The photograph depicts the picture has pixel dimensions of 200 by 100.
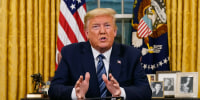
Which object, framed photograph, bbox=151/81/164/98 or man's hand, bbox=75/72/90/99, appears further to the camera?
framed photograph, bbox=151/81/164/98

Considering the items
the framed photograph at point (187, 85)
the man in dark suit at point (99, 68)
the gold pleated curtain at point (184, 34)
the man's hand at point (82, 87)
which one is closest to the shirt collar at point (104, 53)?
the man in dark suit at point (99, 68)

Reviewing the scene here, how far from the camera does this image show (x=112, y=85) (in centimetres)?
148

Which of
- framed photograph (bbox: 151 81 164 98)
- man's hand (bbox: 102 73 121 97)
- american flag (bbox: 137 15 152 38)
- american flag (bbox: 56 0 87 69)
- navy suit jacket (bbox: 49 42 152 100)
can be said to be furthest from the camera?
american flag (bbox: 137 15 152 38)

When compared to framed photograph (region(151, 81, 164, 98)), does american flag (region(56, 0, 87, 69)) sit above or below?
above

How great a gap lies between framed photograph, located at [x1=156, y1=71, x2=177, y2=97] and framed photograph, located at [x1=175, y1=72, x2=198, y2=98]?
0.09 m

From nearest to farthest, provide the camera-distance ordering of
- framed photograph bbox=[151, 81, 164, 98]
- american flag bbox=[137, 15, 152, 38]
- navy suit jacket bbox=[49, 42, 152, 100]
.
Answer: navy suit jacket bbox=[49, 42, 152, 100] → framed photograph bbox=[151, 81, 164, 98] → american flag bbox=[137, 15, 152, 38]

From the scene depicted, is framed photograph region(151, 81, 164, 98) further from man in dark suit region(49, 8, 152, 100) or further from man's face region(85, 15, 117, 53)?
man's face region(85, 15, 117, 53)

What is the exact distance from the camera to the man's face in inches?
61.2

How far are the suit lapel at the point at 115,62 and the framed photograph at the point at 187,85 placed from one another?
2.14 m

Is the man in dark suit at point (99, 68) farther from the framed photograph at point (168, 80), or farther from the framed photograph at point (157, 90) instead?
the framed photograph at point (168, 80)

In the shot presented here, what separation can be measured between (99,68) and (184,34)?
2748 mm

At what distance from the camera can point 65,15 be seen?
3893mm

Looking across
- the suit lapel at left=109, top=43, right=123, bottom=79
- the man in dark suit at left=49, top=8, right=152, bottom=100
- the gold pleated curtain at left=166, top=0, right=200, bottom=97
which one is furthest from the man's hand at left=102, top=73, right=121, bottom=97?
the gold pleated curtain at left=166, top=0, right=200, bottom=97

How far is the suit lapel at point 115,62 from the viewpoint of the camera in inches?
63.7
